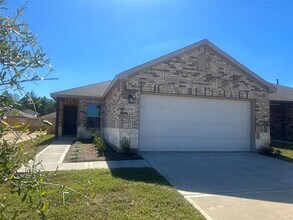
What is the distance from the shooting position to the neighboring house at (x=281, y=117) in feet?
60.1

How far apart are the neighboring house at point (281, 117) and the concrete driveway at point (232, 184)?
9908 mm

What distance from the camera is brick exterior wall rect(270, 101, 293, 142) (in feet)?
60.2

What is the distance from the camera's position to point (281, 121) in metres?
19.0

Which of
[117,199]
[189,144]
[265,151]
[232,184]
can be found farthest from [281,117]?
[117,199]

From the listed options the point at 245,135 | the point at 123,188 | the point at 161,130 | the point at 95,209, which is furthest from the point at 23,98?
the point at 245,135

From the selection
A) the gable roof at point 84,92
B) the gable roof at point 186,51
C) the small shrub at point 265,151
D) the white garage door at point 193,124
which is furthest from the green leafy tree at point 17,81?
the gable roof at point 84,92

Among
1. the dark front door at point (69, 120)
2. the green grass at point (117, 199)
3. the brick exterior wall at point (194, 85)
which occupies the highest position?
the brick exterior wall at point (194, 85)

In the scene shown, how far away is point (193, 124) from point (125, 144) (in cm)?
349

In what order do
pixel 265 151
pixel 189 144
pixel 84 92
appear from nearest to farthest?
pixel 189 144, pixel 265 151, pixel 84 92

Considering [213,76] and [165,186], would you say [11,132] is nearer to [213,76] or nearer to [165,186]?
[165,186]

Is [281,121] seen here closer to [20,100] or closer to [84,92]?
[84,92]

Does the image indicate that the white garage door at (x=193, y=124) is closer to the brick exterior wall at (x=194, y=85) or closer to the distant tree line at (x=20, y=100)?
the brick exterior wall at (x=194, y=85)

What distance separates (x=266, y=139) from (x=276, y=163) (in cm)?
319

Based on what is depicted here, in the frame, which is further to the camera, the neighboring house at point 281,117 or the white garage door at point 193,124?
the neighboring house at point 281,117
